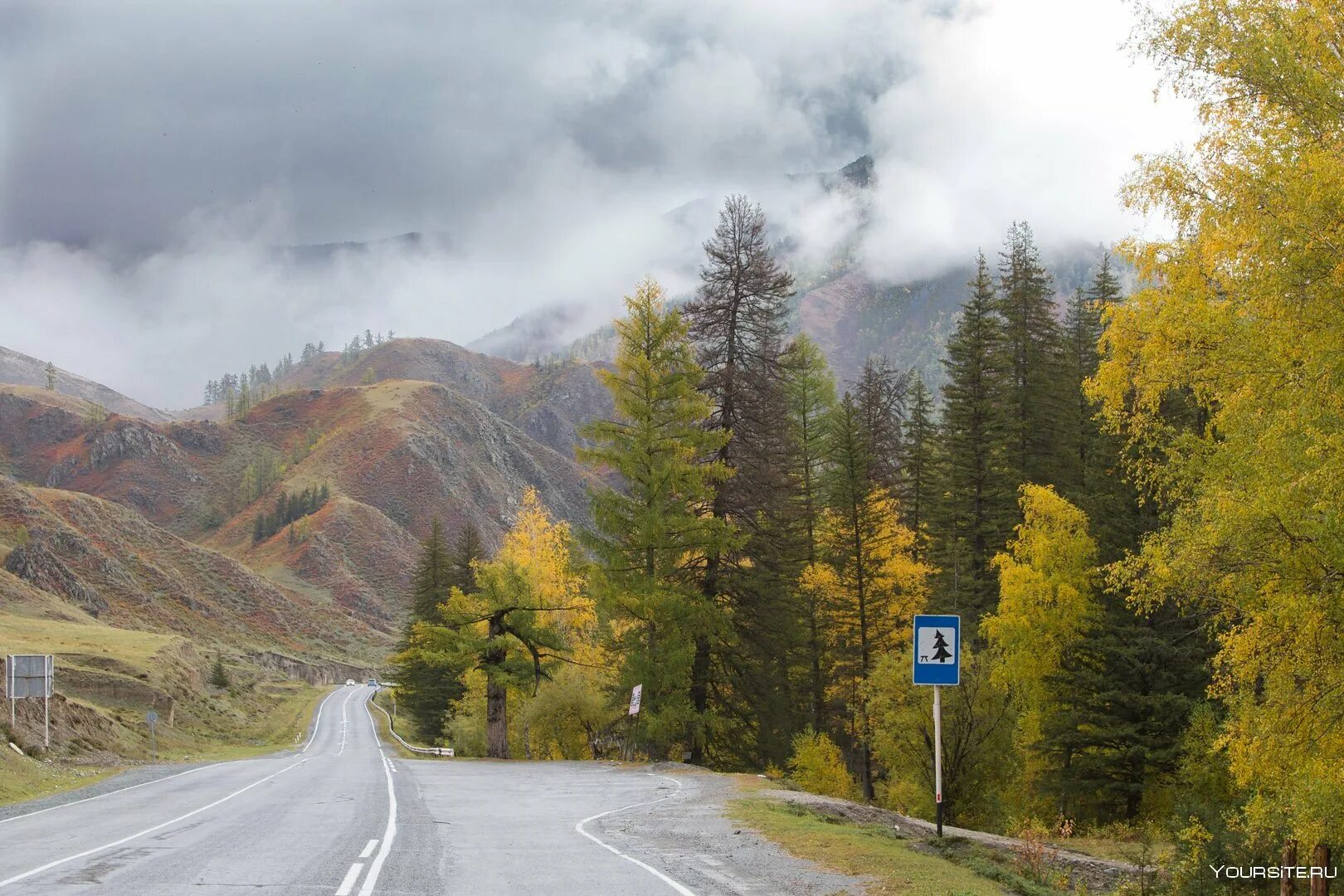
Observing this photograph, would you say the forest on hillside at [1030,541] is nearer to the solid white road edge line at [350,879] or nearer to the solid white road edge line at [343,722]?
the solid white road edge line at [343,722]

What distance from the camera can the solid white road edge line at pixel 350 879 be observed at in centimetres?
930

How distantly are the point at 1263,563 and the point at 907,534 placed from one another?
27.9 meters

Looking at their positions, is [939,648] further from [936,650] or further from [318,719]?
[318,719]

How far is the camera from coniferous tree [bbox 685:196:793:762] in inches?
1180

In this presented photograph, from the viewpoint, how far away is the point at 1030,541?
107 feet

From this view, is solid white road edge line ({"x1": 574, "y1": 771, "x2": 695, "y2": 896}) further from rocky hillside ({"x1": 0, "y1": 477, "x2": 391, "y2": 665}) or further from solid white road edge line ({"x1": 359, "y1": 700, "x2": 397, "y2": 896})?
rocky hillside ({"x1": 0, "y1": 477, "x2": 391, "y2": 665})

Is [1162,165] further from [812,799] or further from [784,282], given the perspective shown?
[784,282]

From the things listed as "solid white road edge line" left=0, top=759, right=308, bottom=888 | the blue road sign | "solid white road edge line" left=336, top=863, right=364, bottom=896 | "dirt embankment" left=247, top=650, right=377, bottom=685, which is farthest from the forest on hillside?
"dirt embankment" left=247, top=650, right=377, bottom=685

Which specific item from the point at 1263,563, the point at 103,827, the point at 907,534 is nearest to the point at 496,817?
the point at 103,827

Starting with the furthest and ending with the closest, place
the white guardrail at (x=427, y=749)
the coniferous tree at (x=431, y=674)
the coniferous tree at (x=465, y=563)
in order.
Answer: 1. the coniferous tree at (x=465, y=563)
2. the coniferous tree at (x=431, y=674)
3. the white guardrail at (x=427, y=749)

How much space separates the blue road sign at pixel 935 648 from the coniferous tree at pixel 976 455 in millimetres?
25631

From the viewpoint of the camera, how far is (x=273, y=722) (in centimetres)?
6869

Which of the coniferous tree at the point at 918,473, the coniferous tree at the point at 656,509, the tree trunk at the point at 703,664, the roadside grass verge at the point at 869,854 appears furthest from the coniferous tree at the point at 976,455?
the roadside grass verge at the point at 869,854

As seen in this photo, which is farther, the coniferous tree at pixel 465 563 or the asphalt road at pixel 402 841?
the coniferous tree at pixel 465 563
